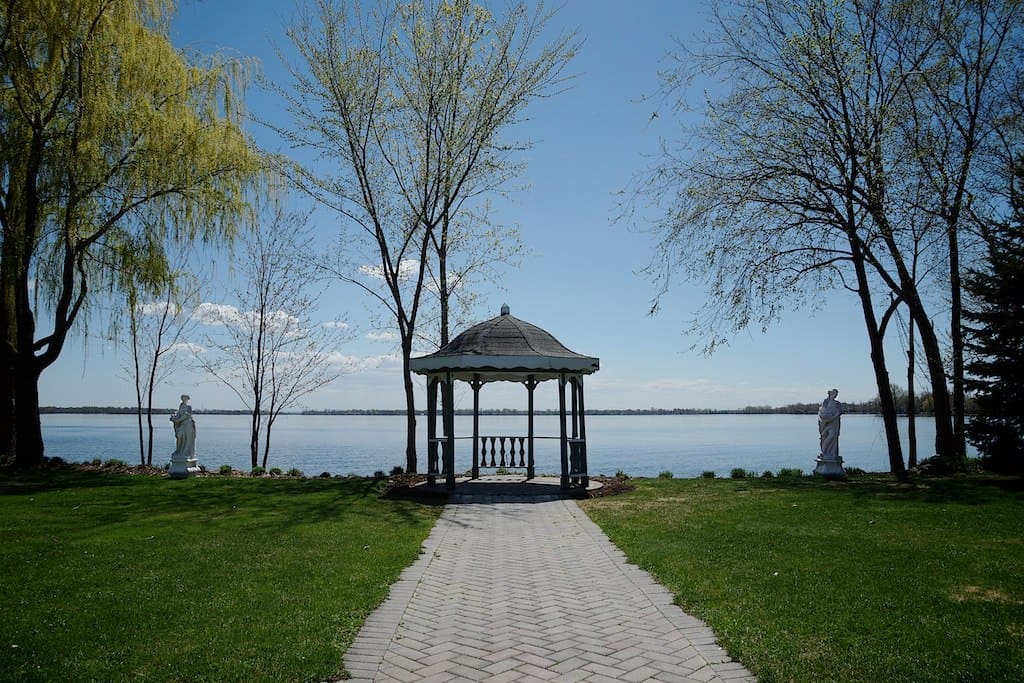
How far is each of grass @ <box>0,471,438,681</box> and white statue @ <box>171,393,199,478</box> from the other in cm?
286

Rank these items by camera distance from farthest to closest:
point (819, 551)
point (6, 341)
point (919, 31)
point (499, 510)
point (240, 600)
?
1. point (919, 31)
2. point (6, 341)
3. point (499, 510)
4. point (819, 551)
5. point (240, 600)

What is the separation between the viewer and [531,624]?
520 centimetres

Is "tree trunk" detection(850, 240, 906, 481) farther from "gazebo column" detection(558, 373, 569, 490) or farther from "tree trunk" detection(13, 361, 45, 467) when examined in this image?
"tree trunk" detection(13, 361, 45, 467)

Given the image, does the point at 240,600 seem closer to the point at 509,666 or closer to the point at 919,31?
the point at 509,666

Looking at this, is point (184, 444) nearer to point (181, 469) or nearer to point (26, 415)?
point (181, 469)

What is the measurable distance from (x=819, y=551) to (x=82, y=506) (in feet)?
32.2

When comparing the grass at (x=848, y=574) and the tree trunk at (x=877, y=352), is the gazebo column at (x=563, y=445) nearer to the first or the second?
the grass at (x=848, y=574)

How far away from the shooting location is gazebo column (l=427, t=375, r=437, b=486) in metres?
13.5

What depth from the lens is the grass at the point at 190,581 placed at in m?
4.28

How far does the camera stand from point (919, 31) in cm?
1574

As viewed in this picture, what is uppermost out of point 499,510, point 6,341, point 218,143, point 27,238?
point 218,143

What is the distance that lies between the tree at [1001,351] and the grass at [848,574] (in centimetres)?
176

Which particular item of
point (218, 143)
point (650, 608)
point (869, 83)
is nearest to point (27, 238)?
point (218, 143)

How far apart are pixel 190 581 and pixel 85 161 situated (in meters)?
10.7
